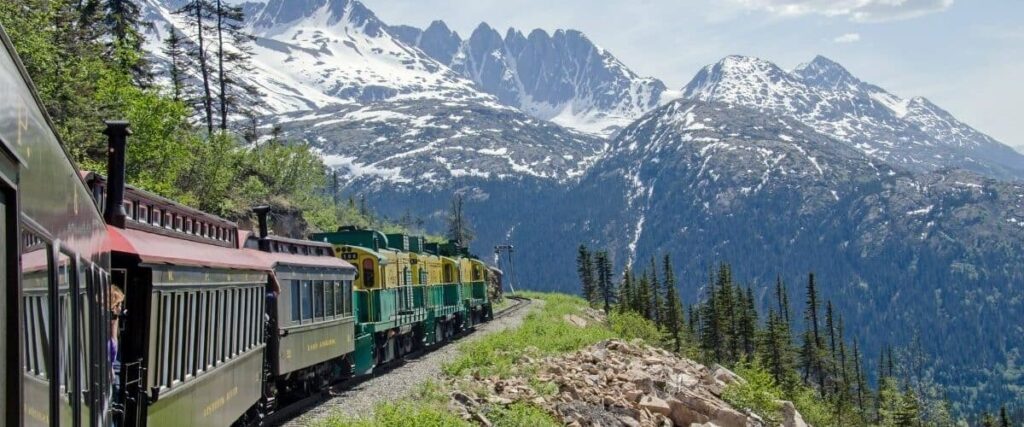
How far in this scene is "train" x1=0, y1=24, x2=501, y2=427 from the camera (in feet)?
14.7

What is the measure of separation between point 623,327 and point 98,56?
1424 inches

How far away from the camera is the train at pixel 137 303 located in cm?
448

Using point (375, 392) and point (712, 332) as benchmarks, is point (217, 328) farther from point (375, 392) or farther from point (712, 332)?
point (712, 332)

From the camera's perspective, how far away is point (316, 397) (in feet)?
81.1

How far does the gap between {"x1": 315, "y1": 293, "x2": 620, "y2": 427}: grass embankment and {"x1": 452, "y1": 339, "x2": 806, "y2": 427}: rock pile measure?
17.2 inches

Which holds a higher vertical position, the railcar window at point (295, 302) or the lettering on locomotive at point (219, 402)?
the railcar window at point (295, 302)

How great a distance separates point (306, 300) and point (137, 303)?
13108mm

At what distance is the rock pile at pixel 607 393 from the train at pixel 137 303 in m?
3.95

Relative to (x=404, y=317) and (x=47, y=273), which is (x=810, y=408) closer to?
(x=404, y=317)

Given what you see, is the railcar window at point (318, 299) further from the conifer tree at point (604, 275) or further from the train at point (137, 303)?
the conifer tree at point (604, 275)

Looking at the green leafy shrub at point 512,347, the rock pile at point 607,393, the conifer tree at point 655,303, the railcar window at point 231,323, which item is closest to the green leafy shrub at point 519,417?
the rock pile at point 607,393

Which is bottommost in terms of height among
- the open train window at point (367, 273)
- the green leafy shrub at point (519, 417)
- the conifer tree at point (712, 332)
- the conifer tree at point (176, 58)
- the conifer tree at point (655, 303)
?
the conifer tree at point (712, 332)

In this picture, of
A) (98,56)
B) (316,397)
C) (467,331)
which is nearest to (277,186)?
(467,331)

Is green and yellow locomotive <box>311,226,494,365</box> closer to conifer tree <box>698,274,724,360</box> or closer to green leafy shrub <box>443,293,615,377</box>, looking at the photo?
green leafy shrub <box>443,293,615,377</box>
